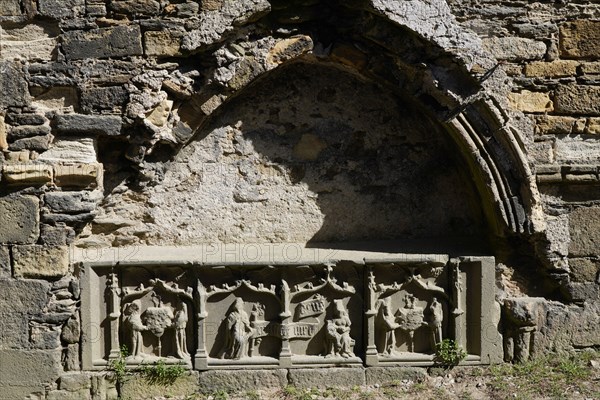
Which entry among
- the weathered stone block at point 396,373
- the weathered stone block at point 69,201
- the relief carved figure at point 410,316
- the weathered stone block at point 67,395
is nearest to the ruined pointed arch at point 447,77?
the relief carved figure at point 410,316

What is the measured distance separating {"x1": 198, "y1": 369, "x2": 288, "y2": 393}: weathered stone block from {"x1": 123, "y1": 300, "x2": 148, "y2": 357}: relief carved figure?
1.54 feet

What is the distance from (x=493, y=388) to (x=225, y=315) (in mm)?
1834

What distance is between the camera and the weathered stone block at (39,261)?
421 cm

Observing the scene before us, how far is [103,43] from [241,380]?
7.86ft

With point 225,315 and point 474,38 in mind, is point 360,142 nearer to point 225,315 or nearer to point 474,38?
point 474,38

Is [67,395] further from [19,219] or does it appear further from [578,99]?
[578,99]

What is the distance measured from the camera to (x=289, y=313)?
14.4 feet

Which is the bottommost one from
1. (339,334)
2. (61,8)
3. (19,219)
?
(339,334)

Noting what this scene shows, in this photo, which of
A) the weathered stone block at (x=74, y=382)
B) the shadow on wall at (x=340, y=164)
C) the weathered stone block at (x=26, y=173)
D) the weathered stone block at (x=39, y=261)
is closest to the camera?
the weathered stone block at (x=26, y=173)

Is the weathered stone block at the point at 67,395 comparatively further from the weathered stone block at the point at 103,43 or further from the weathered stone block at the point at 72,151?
the weathered stone block at the point at 103,43

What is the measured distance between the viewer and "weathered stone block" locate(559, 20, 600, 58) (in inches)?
169

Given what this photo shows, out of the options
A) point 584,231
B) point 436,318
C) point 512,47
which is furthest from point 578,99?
point 436,318

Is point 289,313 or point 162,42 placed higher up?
point 162,42

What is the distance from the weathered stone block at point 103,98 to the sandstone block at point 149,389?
5.56ft
